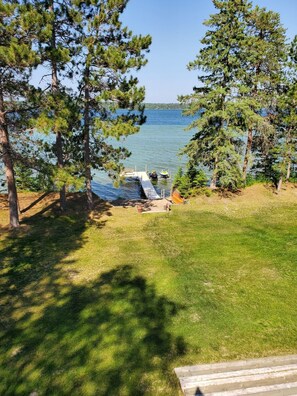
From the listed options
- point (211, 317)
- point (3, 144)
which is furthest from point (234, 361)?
point (3, 144)

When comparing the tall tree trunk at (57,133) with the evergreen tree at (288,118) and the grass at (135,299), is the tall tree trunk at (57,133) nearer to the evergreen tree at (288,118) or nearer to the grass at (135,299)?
the grass at (135,299)

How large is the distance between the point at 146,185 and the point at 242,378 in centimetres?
2487

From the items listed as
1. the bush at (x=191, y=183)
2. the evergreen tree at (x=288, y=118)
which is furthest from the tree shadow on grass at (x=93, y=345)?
the evergreen tree at (x=288, y=118)

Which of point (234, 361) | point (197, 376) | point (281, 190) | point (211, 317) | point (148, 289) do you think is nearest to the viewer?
point (197, 376)

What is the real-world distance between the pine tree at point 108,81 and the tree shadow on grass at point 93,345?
28.7ft

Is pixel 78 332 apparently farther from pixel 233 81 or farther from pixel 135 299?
pixel 233 81

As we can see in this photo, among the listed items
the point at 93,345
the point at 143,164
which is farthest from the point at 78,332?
the point at 143,164

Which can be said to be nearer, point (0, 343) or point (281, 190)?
point (0, 343)

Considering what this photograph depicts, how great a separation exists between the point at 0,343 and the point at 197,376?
209 inches

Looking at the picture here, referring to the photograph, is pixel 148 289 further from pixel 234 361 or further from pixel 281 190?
pixel 281 190

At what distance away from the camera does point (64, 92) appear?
16.0 meters

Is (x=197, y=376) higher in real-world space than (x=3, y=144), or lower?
lower

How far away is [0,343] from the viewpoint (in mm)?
8508

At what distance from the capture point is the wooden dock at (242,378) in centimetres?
690
